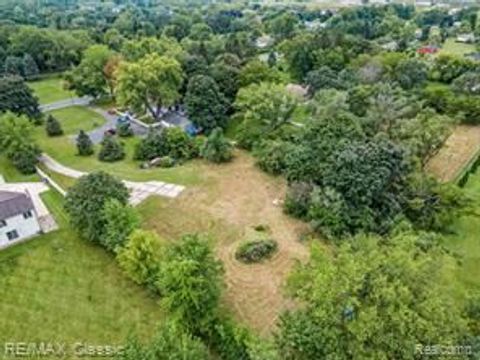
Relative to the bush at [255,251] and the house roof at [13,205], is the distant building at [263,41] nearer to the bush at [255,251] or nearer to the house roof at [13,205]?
the bush at [255,251]

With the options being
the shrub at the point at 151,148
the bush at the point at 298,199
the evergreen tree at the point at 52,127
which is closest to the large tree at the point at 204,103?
the shrub at the point at 151,148

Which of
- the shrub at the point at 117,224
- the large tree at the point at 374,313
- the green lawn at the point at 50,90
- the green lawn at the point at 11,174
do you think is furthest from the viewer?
the green lawn at the point at 50,90

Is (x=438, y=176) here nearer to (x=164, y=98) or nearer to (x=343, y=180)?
(x=343, y=180)

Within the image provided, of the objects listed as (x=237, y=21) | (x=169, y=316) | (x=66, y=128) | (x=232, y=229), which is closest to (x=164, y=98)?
(x=66, y=128)

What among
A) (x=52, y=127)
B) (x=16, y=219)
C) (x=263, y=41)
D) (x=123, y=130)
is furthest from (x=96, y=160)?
(x=263, y=41)

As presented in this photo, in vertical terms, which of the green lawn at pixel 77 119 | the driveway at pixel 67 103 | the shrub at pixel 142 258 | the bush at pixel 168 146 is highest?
the shrub at pixel 142 258

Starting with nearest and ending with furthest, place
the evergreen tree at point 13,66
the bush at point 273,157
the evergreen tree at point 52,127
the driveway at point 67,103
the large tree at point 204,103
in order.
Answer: the bush at point 273,157
the large tree at point 204,103
the evergreen tree at point 52,127
the driveway at point 67,103
the evergreen tree at point 13,66
